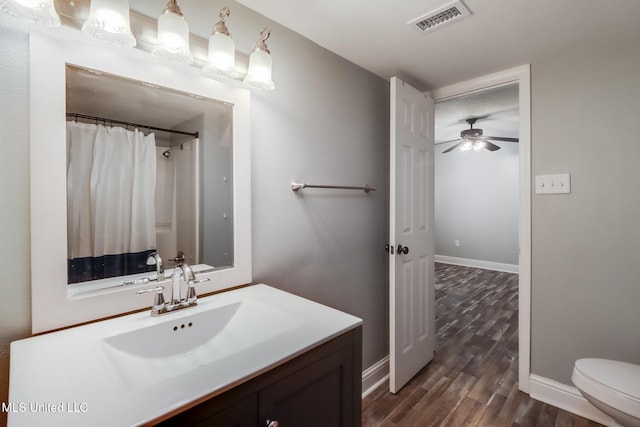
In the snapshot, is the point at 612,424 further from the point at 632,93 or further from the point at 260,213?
A: the point at 260,213

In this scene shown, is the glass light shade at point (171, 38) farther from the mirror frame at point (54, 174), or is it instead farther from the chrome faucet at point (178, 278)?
the chrome faucet at point (178, 278)

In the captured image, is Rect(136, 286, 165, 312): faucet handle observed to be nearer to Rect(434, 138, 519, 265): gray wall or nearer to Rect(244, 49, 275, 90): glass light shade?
Rect(244, 49, 275, 90): glass light shade

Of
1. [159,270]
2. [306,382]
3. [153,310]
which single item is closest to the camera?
[306,382]

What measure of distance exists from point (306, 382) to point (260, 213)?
2.56 feet

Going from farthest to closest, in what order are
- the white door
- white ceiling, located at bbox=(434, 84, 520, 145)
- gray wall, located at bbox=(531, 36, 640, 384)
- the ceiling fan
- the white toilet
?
the ceiling fan, white ceiling, located at bbox=(434, 84, 520, 145), the white door, gray wall, located at bbox=(531, 36, 640, 384), the white toilet

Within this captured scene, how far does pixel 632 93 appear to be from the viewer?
61.6 inches

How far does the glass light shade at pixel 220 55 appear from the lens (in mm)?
1135

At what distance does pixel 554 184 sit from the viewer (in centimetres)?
179

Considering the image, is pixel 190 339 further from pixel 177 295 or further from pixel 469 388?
pixel 469 388

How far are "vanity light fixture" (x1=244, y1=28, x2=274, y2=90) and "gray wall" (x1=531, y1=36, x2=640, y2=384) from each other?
168 centimetres

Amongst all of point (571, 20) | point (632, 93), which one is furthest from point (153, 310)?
point (632, 93)

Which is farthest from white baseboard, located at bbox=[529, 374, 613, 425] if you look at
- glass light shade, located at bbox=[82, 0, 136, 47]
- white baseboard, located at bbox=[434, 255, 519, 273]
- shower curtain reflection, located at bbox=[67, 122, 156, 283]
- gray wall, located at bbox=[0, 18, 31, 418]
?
white baseboard, located at bbox=[434, 255, 519, 273]

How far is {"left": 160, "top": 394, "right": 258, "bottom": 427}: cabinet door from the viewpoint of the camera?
1.95 feet

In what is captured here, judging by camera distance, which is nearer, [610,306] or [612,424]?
[612,424]
